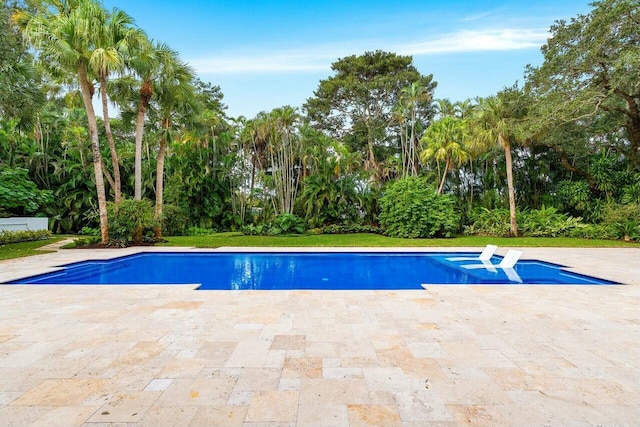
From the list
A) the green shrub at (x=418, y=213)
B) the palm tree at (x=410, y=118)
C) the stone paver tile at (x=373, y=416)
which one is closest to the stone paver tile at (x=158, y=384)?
the stone paver tile at (x=373, y=416)

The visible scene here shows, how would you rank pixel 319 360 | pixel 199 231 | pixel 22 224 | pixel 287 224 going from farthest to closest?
pixel 287 224 → pixel 199 231 → pixel 22 224 → pixel 319 360

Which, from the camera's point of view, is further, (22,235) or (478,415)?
(22,235)

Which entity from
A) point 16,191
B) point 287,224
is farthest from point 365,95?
point 16,191

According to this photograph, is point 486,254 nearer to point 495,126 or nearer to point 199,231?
point 495,126

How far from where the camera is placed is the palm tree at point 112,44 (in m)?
9.26

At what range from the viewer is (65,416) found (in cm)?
199

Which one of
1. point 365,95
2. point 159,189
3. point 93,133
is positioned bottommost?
point 159,189

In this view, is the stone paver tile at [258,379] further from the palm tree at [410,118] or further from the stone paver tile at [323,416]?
the palm tree at [410,118]

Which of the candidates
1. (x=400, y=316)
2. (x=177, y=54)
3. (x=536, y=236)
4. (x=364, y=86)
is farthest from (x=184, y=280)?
(x=364, y=86)

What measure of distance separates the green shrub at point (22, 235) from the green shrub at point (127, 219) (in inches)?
137

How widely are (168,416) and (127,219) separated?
35.3ft

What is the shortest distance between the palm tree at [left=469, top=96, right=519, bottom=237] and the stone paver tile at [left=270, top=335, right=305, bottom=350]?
44.2 feet

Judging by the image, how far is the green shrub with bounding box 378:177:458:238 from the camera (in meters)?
14.5

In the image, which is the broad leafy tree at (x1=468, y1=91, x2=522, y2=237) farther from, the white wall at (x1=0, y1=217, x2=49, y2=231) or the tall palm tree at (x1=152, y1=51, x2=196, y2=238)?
the white wall at (x1=0, y1=217, x2=49, y2=231)
